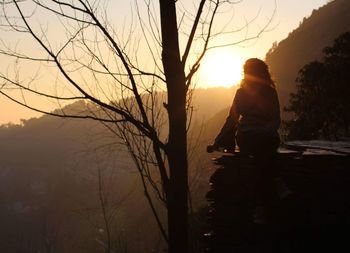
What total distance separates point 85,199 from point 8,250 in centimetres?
4071

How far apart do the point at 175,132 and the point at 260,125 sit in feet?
4.21

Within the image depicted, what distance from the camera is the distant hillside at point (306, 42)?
116825 millimetres

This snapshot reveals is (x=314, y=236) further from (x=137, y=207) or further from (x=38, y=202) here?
(x=38, y=202)

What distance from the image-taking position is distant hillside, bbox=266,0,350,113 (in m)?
Answer: 117

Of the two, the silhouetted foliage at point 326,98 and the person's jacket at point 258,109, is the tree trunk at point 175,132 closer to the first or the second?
the person's jacket at point 258,109

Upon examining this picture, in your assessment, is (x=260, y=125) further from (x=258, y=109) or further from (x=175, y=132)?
(x=175, y=132)

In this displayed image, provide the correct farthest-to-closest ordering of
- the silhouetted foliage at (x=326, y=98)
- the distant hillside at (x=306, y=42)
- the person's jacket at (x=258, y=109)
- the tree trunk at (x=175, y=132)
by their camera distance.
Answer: the distant hillside at (x=306, y=42)
the silhouetted foliage at (x=326, y=98)
the person's jacket at (x=258, y=109)
the tree trunk at (x=175, y=132)

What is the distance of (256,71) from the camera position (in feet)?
19.8

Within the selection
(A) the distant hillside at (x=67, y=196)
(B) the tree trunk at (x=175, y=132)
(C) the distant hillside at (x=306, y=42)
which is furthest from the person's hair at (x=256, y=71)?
(C) the distant hillside at (x=306, y=42)

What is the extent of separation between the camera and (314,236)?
569cm

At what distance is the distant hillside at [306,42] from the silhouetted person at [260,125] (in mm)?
103352

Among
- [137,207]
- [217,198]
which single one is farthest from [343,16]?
[217,198]

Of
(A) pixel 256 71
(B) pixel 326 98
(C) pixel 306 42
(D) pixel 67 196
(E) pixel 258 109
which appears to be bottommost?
(D) pixel 67 196

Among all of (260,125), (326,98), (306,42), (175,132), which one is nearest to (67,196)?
(306,42)
